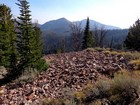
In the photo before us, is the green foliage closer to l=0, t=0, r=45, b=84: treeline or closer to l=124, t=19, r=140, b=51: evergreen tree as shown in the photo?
l=0, t=0, r=45, b=84: treeline

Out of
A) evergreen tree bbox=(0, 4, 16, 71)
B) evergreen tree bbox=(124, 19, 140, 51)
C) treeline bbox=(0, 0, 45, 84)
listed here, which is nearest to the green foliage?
treeline bbox=(0, 0, 45, 84)

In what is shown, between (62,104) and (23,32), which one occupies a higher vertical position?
(23,32)

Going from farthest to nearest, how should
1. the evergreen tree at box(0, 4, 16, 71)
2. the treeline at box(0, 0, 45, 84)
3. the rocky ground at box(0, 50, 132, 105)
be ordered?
the evergreen tree at box(0, 4, 16, 71)
the treeline at box(0, 0, 45, 84)
the rocky ground at box(0, 50, 132, 105)

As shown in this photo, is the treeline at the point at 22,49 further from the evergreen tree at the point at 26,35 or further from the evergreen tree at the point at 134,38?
the evergreen tree at the point at 134,38

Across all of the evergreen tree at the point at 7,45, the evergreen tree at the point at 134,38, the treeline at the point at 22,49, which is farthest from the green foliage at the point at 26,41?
the evergreen tree at the point at 134,38

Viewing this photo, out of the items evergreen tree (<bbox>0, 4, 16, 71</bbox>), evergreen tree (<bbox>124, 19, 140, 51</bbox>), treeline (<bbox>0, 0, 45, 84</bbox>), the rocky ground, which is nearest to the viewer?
the rocky ground

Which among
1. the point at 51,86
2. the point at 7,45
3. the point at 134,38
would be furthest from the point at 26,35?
the point at 134,38

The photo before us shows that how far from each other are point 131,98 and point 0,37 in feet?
68.3

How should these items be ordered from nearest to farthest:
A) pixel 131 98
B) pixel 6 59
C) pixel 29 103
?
pixel 131 98, pixel 29 103, pixel 6 59

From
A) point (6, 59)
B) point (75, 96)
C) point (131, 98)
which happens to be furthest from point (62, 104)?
point (6, 59)

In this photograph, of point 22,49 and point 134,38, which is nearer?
point 22,49

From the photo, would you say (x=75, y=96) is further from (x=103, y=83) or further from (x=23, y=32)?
(x=23, y=32)

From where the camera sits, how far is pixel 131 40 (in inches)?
1829

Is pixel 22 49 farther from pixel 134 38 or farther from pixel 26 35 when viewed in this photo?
pixel 134 38
